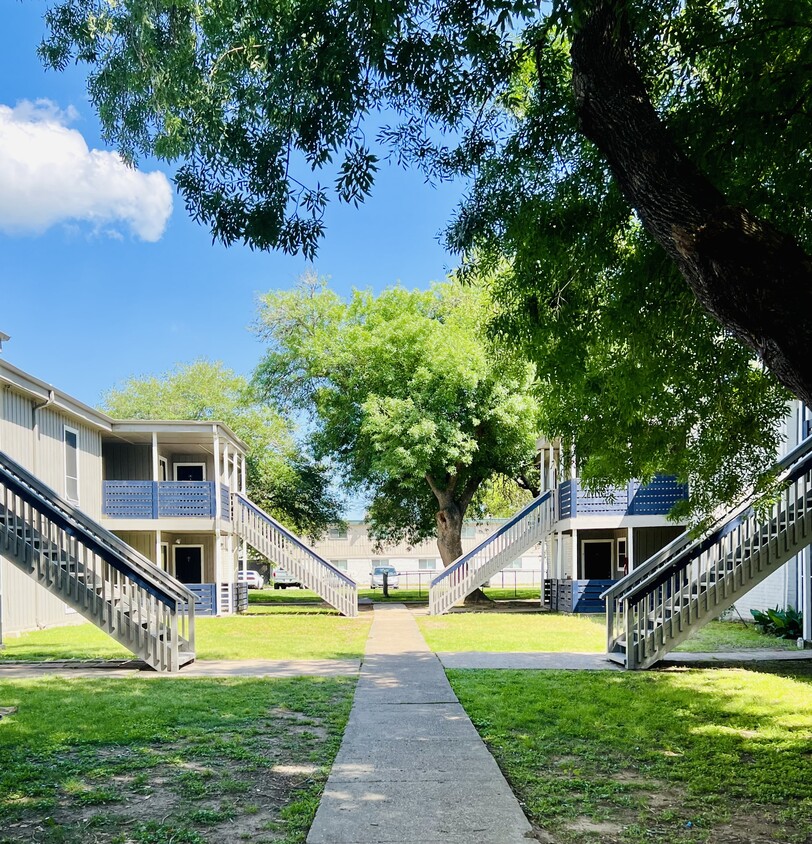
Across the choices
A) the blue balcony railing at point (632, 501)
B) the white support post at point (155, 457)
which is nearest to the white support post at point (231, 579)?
the white support post at point (155, 457)

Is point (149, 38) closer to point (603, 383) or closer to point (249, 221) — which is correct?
point (249, 221)

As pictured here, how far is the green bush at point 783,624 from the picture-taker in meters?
15.0

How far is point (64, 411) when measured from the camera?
19.6 m

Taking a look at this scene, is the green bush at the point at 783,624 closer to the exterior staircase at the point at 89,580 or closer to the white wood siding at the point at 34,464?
the exterior staircase at the point at 89,580

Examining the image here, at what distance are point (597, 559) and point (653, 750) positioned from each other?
21008mm

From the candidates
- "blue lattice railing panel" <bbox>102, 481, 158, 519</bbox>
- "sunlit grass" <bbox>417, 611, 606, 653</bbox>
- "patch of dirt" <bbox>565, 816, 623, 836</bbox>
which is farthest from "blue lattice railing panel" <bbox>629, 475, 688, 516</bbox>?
"patch of dirt" <bbox>565, 816, 623, 836</bbox>

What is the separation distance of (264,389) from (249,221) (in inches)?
995

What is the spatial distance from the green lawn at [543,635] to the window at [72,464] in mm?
9019

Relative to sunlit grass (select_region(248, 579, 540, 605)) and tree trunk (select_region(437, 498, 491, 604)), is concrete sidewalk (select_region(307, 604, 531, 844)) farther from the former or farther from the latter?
sunlit grass (select_region(248, 579, 540, 605))

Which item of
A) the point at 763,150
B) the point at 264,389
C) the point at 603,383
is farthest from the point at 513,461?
the point at 763,150

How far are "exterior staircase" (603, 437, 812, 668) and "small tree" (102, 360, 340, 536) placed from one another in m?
24.8

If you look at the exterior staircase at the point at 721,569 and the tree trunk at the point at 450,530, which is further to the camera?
the tree trunk at the point at 450,530

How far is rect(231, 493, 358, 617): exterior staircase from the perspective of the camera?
21.8m

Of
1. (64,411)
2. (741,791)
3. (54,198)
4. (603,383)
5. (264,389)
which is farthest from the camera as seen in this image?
(54,198)
